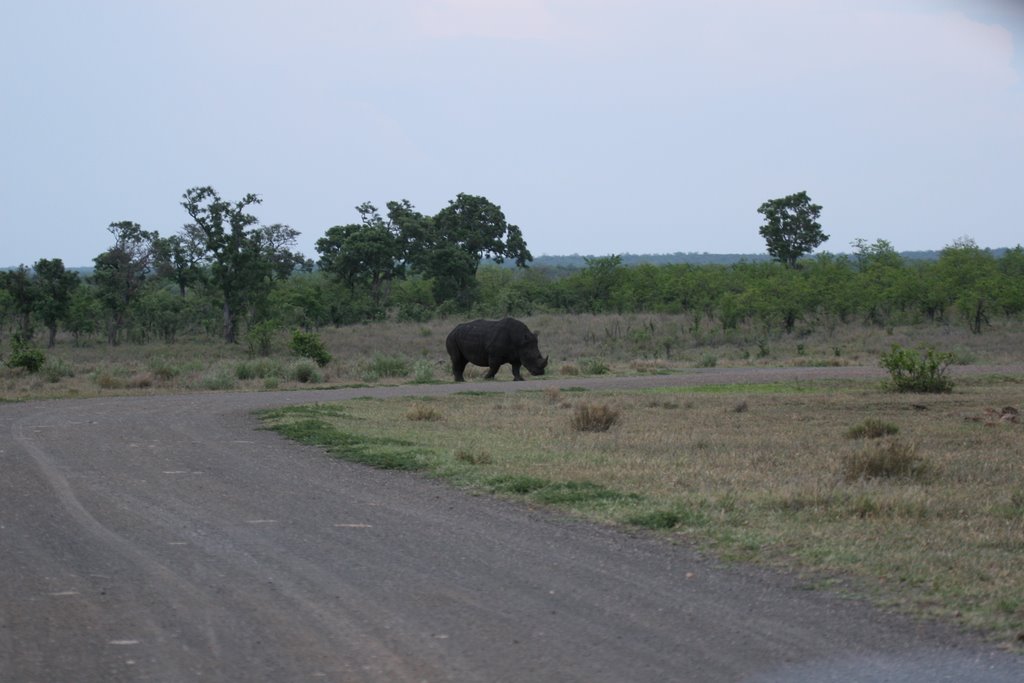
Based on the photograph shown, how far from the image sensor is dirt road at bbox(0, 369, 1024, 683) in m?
6.05

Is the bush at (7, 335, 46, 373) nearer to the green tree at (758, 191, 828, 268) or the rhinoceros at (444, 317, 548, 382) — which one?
the rhinoceros at (444, 317, 548, 382)

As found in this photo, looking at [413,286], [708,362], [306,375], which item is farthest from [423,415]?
[413,286]

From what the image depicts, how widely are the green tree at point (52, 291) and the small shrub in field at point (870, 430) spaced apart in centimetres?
5558

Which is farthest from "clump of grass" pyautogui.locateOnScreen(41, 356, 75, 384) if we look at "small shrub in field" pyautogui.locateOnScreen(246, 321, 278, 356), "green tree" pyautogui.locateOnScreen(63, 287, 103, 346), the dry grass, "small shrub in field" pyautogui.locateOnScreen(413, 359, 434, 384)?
"green tree" pyautogui.locateOnScreen(63, 287, 103, 346)

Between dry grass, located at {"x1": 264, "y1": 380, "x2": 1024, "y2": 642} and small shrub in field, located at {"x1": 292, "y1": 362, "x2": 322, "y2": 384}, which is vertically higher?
small shrub in field, located at {"x1": 292, "y1": 362, "x2": 322, "y2": 384}

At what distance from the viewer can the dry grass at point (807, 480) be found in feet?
26.8

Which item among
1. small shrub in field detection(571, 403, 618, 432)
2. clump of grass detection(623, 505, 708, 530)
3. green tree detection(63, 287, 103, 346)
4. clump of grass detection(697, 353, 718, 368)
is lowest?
clump of grass detection(697, 353, 718, 368)

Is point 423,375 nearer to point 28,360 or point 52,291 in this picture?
point 28,360

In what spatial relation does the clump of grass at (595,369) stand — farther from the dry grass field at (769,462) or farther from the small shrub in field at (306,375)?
the small shrub in field at (306,375)

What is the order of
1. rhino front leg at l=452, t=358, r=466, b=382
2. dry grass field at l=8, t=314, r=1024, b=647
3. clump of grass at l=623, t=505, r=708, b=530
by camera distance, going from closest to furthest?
dry grass field at l=8, t=314, r=1024, b=647
clump of grass at l=623, t=505, r=708, b=530
rhino front leg at l=452, t=358, r=466, b=382

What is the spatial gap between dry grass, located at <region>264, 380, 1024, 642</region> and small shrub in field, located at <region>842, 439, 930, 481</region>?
19 mm

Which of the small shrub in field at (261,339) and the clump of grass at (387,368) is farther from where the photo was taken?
the small shrub in field at (261,339)

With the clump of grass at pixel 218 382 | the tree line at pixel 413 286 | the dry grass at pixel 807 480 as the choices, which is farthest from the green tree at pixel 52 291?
the dry grass at pixel 807 480

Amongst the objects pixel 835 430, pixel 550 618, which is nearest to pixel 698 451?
pixel 835 430
